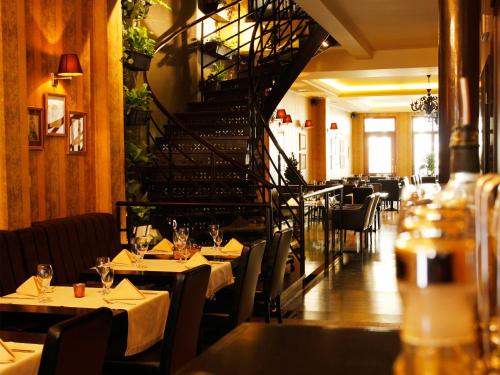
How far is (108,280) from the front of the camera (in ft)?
11.9

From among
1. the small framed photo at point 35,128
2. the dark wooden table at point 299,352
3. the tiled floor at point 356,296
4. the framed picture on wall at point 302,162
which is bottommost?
the tiled floor at point 356,296

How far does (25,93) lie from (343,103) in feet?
53.8

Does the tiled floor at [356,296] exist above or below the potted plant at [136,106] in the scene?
below

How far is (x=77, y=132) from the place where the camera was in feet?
20.3

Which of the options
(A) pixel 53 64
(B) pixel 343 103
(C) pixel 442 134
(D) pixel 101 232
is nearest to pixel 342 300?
(D) pixel 101 232

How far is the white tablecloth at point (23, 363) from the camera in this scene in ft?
7.57

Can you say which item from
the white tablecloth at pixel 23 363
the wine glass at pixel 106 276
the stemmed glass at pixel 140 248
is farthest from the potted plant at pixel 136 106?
the white tablecloth at pixel 23 363

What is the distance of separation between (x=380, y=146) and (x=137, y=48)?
1766 centimetres

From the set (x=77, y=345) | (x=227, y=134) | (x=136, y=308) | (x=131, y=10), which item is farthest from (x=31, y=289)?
(x=227, y=134)

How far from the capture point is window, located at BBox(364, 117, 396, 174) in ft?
80.3

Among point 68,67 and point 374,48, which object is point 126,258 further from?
point 374,48

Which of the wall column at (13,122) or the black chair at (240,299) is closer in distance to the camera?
the black chair at (240,299)

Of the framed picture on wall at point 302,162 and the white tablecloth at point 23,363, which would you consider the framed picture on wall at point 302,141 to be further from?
the white tablecloth at point 23,363

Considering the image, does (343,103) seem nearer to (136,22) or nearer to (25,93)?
(136,22)
